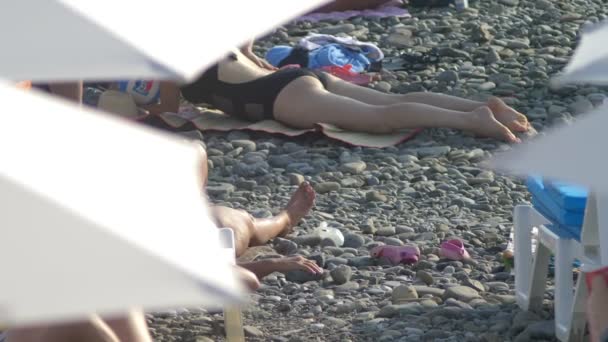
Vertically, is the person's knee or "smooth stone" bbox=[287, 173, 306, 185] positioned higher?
"smooth stone" bbox=[287, 173, 306, 185]

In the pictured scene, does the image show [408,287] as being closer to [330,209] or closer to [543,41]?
[330,209]

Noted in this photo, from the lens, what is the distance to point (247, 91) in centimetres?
686

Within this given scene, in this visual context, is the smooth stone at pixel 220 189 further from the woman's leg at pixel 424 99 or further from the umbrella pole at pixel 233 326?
the umbrella pole at pixel 233 326

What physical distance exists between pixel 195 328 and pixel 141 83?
2.91m

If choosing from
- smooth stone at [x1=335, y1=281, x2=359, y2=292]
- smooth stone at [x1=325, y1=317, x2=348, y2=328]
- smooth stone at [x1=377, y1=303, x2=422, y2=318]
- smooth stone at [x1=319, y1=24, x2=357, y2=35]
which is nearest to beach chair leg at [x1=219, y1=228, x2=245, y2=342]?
smooth stone at [x1=325, y1=317, x2=348, y2=328]

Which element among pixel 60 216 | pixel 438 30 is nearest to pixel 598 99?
pixel 438 30

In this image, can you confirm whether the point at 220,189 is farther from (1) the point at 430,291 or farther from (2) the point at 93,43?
(2) the point at 93,43

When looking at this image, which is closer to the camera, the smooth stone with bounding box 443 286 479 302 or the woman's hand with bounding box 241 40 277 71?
the smooth stone with bounding box 443 286 479 302

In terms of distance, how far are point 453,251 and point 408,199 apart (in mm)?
845

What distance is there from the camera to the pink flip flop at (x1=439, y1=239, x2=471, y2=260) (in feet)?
16.0

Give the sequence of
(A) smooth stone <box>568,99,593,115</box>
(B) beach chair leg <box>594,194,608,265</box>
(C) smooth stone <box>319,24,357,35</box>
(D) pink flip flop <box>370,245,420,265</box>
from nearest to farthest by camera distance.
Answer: (B) beach chair leg <box>594,194,608,265</box>, (D) pink flip flop <box>370,245,420,265</box>, (A) smooth stone <box>568,99,593,115</box>, (C) smooth stone <box>319,24,357,35</box>

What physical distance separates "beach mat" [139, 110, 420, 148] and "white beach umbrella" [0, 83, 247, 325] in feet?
14.7

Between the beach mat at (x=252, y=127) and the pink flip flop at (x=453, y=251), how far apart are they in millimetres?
1585

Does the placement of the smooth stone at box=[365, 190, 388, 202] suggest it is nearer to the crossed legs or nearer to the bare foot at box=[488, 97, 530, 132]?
the bare foot at box=[488, 97, 530, 132]
